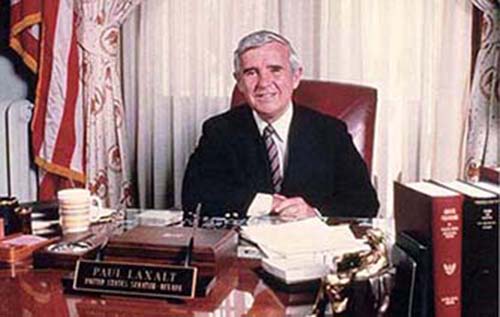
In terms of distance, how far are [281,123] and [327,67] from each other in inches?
29.7

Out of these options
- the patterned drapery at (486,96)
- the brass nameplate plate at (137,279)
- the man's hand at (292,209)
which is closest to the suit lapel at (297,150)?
the man's hand at (292,209)

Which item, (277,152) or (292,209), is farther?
(277,152)

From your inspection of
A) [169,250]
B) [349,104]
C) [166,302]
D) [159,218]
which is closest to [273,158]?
[349,104]

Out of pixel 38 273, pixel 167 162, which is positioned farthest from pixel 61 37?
pixel 38 273

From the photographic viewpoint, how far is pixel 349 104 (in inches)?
96.3

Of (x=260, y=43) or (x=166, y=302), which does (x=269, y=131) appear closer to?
(x=260, y=43)

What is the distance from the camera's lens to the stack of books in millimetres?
1132

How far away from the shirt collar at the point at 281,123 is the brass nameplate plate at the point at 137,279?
3.58ft

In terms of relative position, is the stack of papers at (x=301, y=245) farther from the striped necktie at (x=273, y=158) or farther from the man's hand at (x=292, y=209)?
the striped necktie at (x=273, y=158)

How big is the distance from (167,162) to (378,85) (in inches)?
38.6

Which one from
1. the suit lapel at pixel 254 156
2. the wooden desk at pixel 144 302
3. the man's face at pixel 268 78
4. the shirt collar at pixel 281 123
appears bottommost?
the wooden desk at pixel 144 302

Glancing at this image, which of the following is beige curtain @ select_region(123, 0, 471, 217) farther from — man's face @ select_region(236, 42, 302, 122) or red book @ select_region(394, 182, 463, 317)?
red book @ select_region(394, 182, 463, 317)

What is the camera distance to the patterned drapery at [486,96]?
2.75 meters

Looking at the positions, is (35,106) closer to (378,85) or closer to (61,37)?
(61,37)
